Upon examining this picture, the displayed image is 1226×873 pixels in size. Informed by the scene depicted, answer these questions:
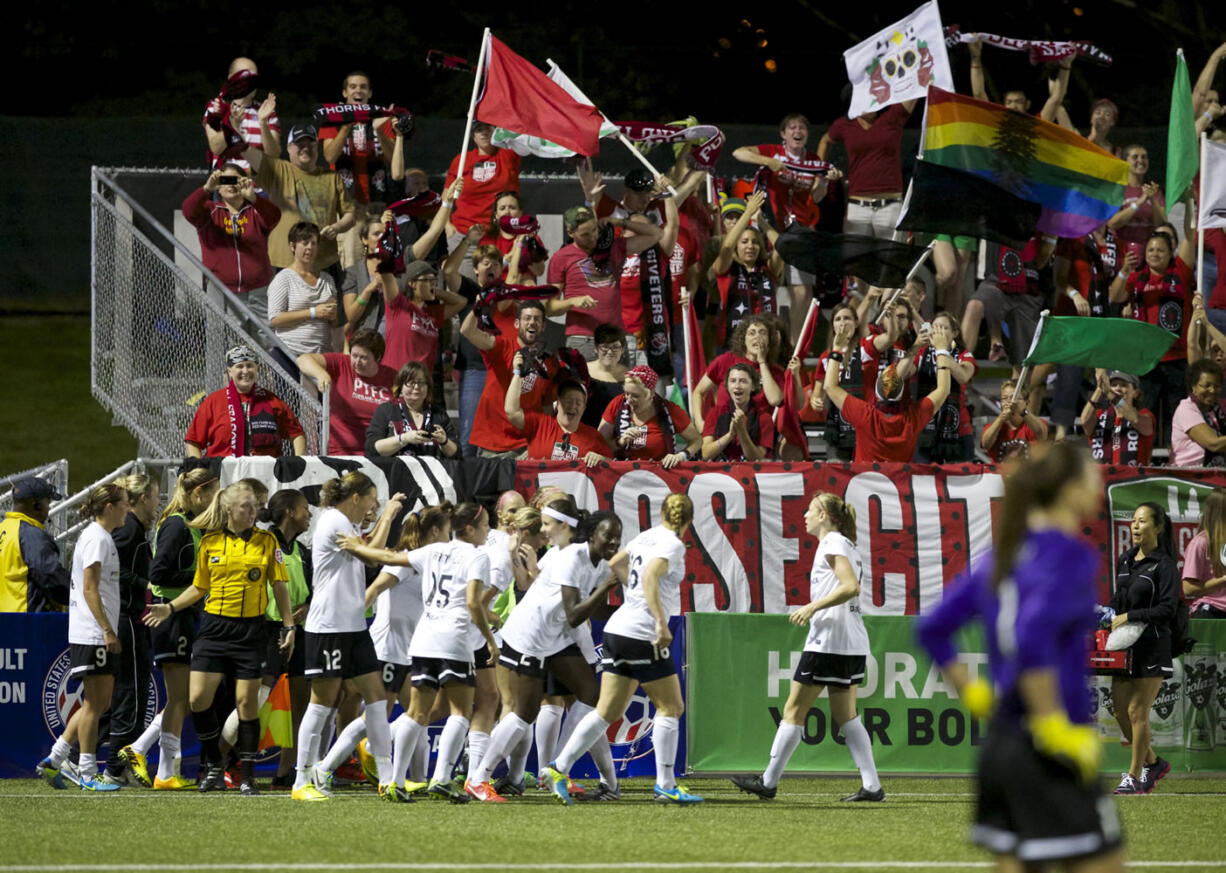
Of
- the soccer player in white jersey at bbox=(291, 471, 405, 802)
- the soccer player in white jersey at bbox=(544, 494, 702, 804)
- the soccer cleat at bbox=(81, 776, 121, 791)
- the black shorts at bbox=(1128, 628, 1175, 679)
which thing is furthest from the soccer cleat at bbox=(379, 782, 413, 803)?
the black shorts at bbox=(1128, 628, 1175, 679)

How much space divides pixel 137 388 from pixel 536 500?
4893 mm

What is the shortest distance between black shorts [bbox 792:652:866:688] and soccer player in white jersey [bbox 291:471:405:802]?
2.76 m

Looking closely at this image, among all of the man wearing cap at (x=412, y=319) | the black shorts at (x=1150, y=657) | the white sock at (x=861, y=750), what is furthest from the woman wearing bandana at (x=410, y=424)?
the black shorts at (x=1150, y=657)

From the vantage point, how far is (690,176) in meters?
16.8

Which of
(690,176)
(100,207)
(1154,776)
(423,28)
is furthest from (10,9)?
(1154,776)

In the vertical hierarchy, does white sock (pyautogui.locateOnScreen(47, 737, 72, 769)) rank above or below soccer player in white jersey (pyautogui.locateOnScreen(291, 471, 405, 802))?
below

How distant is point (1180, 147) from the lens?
1551 centimetres

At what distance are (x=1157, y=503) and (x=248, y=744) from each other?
25.7 feet

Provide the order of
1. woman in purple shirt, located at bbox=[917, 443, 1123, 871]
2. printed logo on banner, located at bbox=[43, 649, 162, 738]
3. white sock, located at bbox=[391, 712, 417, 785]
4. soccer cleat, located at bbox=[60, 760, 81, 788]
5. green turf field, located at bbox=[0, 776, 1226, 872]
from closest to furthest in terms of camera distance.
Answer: woman in purple shirt, located at bbox=[917, 443, 1123, 871], green turf field, located at bbox=[0, 776, 1226, 872], white sock, located at bbox=[391, 712, 417, 785], soccer cleat, located at bbox=[60, 760, 81, 788], printed logo on banner, located at bbox=[43, 649, 162, 738]

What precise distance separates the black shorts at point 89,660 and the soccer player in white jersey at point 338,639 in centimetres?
164

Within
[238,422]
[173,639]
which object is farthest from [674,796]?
[238,422]

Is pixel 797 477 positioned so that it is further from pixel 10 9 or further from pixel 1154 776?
pixel 10 9

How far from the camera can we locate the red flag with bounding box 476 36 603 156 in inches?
615

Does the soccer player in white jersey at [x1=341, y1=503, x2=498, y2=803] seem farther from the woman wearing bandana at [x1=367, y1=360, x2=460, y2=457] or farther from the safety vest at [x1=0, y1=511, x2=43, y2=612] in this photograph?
the safety vest at [x1=0, y1=511, x2=43, y2=612]
